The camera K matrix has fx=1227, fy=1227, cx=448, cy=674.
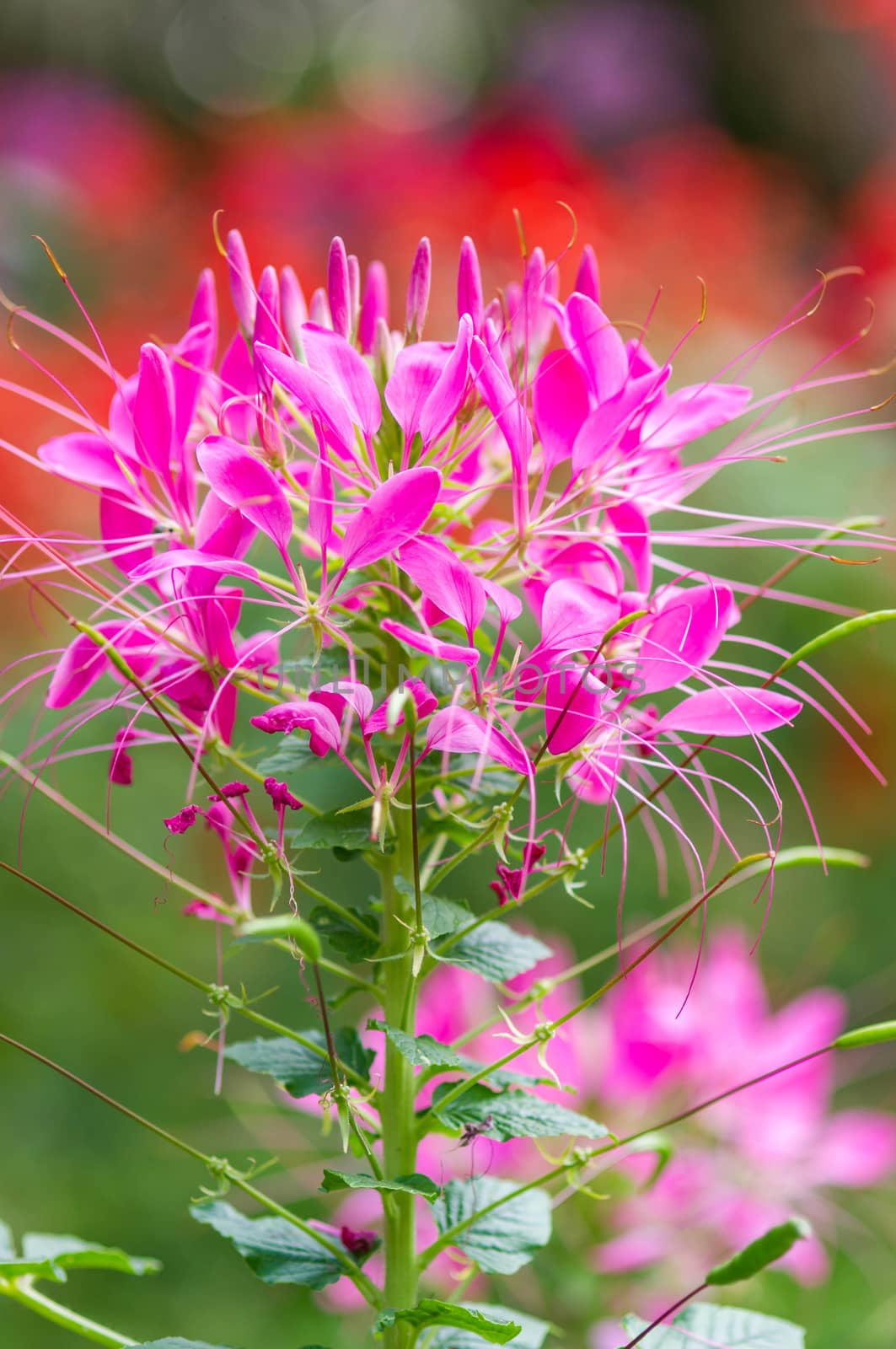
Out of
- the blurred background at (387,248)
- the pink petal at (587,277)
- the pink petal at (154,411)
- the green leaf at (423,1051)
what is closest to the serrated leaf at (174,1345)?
the green leaf at (423,1051)

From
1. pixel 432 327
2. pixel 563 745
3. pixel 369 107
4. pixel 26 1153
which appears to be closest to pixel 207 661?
pixel 563 745

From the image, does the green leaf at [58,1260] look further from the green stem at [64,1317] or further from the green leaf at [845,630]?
the green leaf at [845,630]

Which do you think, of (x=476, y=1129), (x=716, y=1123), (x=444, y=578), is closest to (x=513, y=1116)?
(x=476, y=1129)

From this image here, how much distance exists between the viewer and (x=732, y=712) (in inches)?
20.0

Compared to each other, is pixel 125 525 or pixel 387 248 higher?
pixel 387 248

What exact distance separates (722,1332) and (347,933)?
0.80 ft

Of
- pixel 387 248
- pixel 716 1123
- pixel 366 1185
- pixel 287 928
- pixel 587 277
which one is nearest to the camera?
pixel 287 928

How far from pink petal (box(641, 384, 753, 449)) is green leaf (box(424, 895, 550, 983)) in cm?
23

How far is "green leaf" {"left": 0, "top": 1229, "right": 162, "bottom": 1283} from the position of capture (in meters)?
0.52

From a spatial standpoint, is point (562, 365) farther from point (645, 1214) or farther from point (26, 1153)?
point (26, 1153)

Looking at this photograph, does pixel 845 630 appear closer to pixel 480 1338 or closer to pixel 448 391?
pixel 448 391

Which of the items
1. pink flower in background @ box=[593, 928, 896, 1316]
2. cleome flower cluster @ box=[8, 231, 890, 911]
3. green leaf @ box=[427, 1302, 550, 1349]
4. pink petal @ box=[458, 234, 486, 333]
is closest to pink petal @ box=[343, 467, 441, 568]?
cleome flower cluster @ box=[8, 231, 890, 911]

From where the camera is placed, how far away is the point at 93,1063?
179cm

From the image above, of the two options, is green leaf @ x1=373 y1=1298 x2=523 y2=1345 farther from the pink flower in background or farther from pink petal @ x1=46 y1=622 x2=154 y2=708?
the pink flower in background
